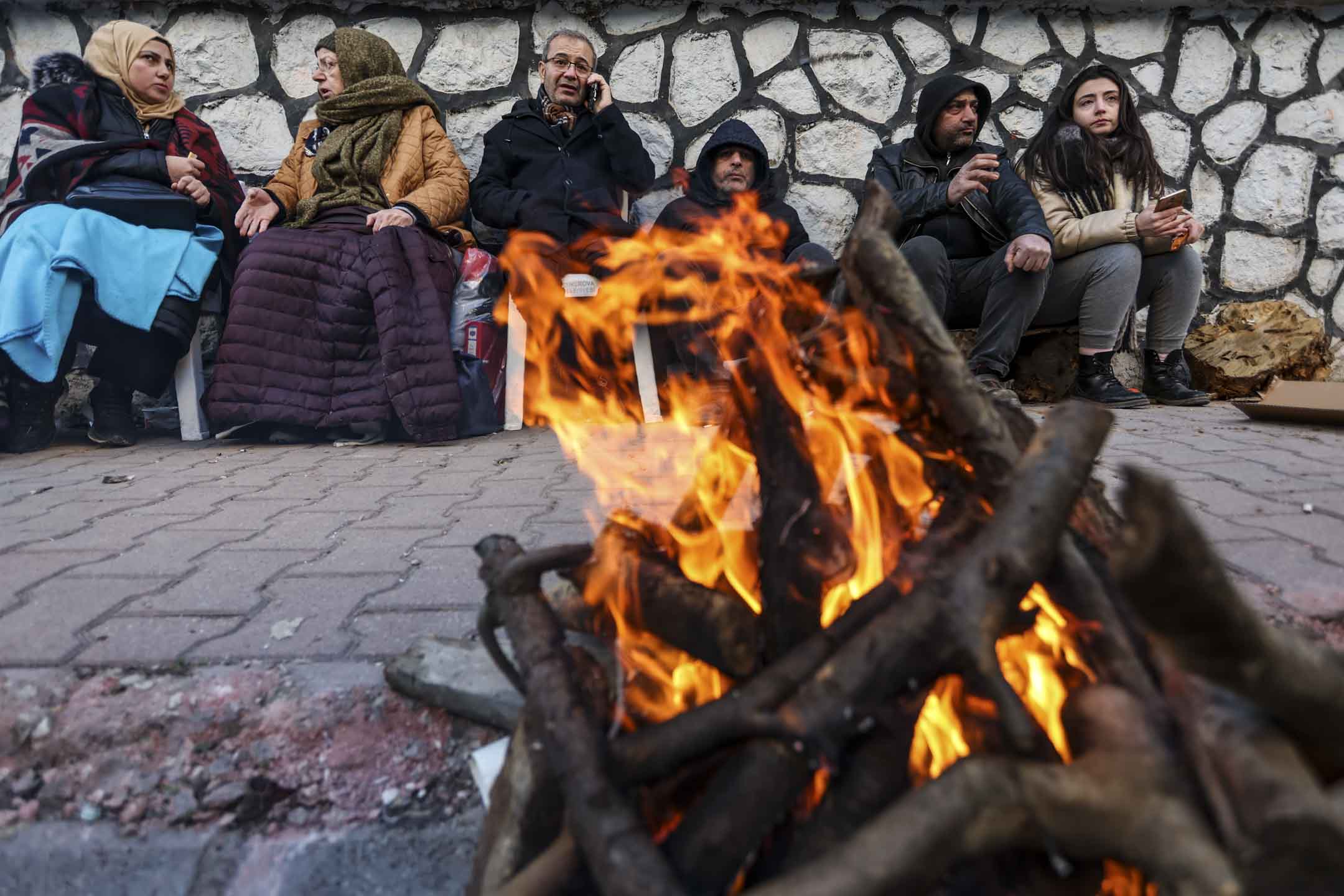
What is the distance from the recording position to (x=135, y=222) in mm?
4449

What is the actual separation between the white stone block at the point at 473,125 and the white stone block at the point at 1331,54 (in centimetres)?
621

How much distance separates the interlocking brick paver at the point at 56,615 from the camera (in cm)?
164

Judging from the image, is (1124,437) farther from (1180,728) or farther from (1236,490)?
(1180,728)

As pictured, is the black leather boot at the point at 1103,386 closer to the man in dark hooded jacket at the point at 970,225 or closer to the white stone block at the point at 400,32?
the man in dark hooded jacket at the point at 970,225

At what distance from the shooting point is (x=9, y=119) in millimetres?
5449

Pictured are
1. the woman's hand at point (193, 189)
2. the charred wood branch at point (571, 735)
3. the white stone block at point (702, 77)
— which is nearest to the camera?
the charred wood branch at point (571, 735)

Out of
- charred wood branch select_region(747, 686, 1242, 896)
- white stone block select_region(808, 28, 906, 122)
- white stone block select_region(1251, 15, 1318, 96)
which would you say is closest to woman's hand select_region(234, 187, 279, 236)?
white stone block select_region(808, 28, 906, 122)

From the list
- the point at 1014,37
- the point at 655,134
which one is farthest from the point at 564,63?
the point at 1014,37

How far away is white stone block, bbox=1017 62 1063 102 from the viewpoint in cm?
577

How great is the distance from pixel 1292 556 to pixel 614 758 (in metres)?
2.14

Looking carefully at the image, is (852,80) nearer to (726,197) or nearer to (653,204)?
(726,197)

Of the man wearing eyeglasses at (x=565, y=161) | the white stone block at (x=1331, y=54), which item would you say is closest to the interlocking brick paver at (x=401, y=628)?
the man wearing eyeglasses at (x=565, y=161)

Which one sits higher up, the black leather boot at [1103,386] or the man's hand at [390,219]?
the man's hand at [390,219]

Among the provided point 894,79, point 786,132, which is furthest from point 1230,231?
point 786,132
